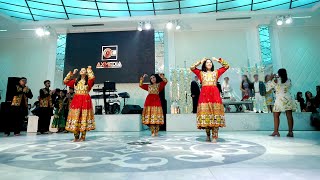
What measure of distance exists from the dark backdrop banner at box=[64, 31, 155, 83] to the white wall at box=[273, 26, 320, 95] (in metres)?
5.23

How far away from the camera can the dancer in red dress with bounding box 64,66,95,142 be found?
345 centimetres

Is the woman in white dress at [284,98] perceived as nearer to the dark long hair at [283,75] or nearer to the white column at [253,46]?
the dark long hair at [283,75]

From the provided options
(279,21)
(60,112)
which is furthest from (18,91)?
(279,21)

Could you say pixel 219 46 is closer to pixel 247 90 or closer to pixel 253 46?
pixel 253 46

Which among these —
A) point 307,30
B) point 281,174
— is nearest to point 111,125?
point 281,174

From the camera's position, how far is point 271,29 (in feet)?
28.1

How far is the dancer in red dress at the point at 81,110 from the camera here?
3.45m

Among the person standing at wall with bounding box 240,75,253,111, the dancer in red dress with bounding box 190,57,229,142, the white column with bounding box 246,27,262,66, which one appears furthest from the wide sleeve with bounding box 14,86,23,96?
the white column with bounding box 246,27,262,66

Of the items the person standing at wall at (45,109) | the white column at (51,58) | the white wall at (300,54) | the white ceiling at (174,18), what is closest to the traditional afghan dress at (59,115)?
the person standing at wall at (45,109)

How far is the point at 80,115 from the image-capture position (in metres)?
3.53

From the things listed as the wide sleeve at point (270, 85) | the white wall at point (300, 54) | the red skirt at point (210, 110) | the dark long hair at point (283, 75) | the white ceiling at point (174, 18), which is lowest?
the red skirt at point (210, 110)

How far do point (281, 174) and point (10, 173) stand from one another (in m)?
1.88

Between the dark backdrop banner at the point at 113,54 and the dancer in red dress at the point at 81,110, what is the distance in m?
4.31

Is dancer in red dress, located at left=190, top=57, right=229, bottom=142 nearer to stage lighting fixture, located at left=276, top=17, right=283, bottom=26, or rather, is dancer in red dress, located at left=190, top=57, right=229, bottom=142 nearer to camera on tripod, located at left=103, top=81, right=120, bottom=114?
camera on tripod, located at left=103, top=81, right=120, bottom=114
